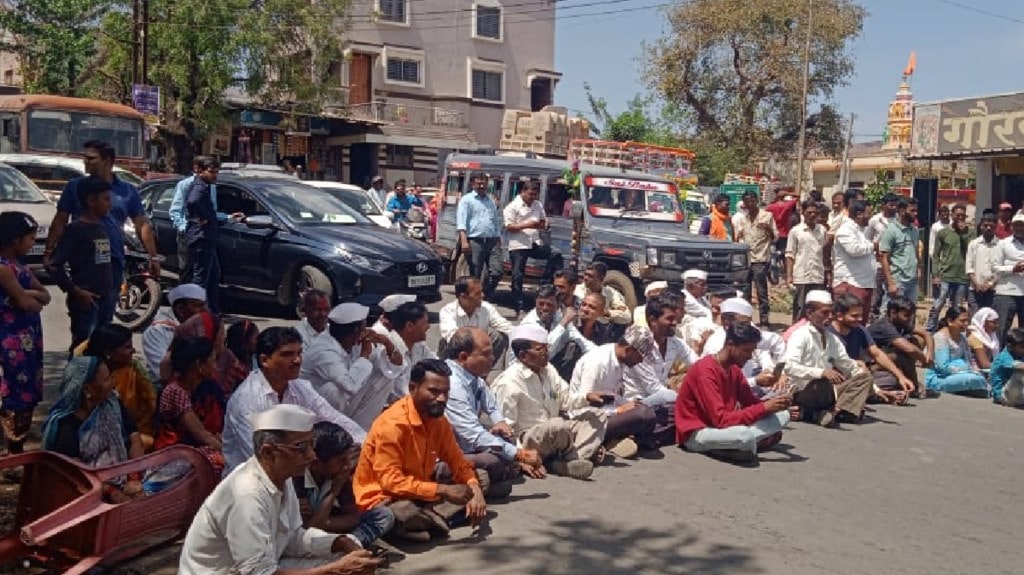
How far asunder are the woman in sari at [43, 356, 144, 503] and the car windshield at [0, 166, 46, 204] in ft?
31.5

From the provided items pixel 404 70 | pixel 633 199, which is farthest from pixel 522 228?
pixel 404 70

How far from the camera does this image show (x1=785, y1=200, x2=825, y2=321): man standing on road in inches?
452

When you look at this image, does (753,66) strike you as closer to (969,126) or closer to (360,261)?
(969,126)

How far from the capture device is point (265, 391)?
16.2 ft

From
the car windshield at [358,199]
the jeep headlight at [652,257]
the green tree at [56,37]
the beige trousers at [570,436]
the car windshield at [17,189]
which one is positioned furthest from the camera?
the green tree at [56,37]

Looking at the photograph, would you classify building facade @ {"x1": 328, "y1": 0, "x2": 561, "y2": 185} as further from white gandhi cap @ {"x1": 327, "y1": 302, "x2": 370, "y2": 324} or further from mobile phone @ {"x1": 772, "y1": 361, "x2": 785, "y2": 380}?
white gandhi cap @ {"x1": 327, "y1": 302, "x2": 370, "y2": 324}

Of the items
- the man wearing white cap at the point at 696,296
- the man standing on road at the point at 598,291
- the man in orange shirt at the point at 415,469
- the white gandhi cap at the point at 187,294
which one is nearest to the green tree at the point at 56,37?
the man standing on road at the point at 598,291

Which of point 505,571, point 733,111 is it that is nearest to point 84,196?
point 505,571

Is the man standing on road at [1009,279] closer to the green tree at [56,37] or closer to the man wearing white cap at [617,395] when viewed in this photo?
the man wearing white cap at [617,395]

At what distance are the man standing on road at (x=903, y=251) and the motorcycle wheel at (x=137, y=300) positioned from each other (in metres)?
7.95

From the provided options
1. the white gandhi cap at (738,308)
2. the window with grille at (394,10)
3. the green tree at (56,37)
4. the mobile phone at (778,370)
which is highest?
the window with grille at (394,10)

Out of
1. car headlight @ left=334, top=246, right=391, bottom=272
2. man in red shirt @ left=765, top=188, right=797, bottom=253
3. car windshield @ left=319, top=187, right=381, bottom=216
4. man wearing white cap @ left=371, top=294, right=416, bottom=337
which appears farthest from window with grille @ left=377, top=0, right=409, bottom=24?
man wearing white cap @ left=371, top=294, right=416, bottom=337

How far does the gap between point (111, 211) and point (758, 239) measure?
28.0ft

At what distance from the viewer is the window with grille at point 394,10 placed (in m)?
40.1
